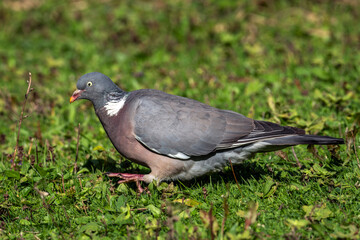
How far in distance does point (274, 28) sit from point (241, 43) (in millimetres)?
799

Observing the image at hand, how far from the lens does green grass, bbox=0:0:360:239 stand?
3.72 metres

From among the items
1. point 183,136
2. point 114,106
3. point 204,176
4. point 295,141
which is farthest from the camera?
point 204,176

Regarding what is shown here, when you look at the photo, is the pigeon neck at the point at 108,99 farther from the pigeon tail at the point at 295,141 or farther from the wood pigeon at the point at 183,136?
the pigeon tail at the point at 295,141

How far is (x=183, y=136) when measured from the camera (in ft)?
13.9

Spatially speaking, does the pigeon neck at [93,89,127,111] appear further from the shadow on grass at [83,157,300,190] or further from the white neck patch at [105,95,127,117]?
the shadow on grass at [83,157,300,190]

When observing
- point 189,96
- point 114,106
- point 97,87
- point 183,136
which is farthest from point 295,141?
point 189,96

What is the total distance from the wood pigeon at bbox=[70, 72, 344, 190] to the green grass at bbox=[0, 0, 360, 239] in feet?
0.63

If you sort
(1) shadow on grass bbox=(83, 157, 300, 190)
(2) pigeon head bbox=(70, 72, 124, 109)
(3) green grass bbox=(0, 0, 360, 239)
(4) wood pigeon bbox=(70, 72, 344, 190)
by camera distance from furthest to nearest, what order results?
(2) pigeon head bbox=(70, 72, 124, 109) → (1) shadow on grass bbox=(83, 157, 300, 190) → (4) wood pigeon bbox=(70, 72, 344, 190) → (3) green grass bbox=(0, 0, 360, 239)

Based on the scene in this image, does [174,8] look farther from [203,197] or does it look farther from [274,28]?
[203,197]

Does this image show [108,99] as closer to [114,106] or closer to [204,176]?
[114,106]

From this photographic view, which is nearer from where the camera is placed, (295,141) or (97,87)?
(295,141)

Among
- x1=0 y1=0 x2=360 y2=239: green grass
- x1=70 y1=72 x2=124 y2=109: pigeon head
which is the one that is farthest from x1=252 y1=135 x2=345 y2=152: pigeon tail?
x1=70 y1=72 x2=124 y2=109: pigeon head

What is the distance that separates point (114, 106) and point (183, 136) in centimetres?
80

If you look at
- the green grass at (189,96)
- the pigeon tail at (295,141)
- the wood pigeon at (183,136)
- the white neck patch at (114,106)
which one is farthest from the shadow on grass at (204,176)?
the white neck patch at (114,106)
